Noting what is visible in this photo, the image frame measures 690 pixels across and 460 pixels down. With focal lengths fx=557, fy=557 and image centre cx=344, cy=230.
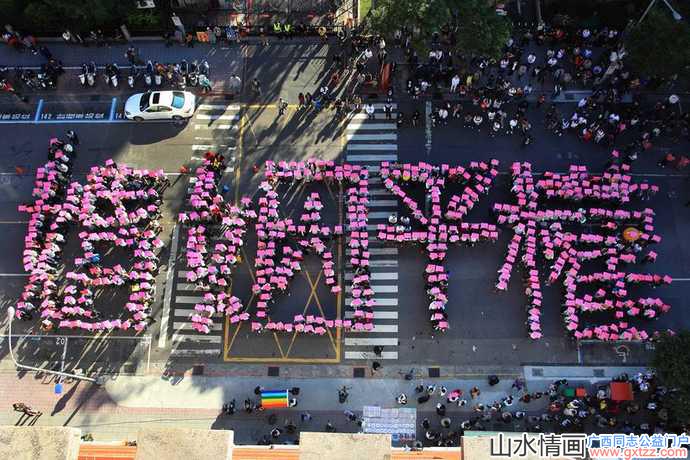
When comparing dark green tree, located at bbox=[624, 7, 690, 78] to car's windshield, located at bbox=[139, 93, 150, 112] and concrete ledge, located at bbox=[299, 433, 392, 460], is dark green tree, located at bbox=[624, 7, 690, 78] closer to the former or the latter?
concrete ledge, located at bbox=[299, 433, 392, 460]

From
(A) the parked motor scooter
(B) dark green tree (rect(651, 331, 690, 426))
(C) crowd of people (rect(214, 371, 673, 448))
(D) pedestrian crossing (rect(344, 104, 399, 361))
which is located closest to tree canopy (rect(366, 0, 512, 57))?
(D) pedestrian crossing (rect(344, 104, 399, 361))

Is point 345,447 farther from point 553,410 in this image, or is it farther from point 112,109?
point 112,109

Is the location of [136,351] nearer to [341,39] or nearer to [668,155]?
[341,39]

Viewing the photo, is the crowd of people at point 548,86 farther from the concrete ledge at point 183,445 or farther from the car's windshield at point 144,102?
the concrete ledge at point 183,445

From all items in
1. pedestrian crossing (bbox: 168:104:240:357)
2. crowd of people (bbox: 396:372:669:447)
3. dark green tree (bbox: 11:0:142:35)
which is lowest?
crowd of people (bbox: 396:372:669:447)

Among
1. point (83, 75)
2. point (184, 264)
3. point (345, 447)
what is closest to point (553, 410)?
point (345, 447)

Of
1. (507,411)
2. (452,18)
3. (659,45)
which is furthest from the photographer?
(452,18)
